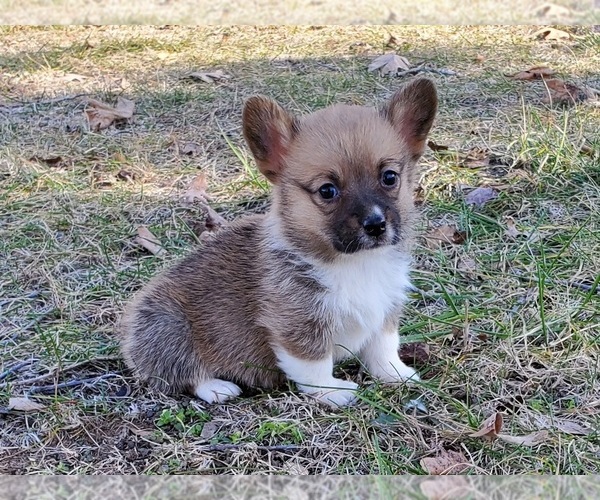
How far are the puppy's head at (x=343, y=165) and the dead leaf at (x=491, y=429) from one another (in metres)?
0.66

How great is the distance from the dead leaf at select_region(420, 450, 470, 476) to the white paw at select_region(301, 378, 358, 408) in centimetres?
44

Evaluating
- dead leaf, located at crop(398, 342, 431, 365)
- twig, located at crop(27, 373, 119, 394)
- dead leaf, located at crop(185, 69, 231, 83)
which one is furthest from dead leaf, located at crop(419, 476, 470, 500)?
dead leaf, located at crop(185, 69, 231, 83)

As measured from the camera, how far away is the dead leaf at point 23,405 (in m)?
2.67

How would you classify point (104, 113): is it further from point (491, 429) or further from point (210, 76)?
point (491, 429)

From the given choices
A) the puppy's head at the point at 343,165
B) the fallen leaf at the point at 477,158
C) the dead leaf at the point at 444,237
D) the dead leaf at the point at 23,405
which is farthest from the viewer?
the fallen leaf at the point at 477,158

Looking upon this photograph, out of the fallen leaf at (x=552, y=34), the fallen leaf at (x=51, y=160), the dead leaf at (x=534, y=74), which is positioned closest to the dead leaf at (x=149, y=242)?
the fallen leaf at (x=51, y=160)

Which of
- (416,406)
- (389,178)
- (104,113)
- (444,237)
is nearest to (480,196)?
(444,237)

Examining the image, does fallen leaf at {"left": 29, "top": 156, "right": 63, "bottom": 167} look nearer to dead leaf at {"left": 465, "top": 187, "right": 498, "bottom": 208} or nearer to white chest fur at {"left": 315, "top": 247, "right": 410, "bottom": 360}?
dead leaf at {"left": 465, "top": 187, "right": 498, "bottom": 208}

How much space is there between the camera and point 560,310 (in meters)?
3.06

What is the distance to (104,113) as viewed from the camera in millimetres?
5379

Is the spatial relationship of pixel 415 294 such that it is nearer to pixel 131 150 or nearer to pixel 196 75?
pixel 131 150

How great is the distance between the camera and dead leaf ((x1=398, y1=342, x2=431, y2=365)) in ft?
9.79

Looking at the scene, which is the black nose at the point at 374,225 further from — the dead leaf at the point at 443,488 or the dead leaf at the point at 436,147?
the dead leaf at the point at 436,147

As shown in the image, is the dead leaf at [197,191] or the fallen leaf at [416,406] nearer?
the fallen leaf at [416,406]
